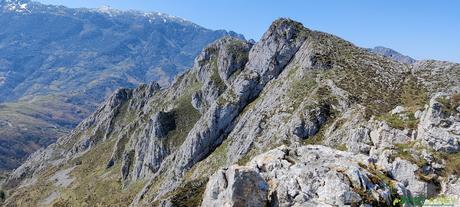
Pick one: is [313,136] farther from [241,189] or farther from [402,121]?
[241,189]

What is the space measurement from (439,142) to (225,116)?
11469 centimetres

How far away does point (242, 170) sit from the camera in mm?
42344

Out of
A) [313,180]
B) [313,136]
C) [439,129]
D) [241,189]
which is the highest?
[439,129]

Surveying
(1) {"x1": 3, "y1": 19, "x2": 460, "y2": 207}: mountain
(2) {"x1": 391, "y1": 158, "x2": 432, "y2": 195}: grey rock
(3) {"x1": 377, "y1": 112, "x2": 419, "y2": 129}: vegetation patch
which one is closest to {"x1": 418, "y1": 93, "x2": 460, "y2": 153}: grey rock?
(1) {"x1": 3, "y1": 19, "x2": 460, "y2": 207}: mountain

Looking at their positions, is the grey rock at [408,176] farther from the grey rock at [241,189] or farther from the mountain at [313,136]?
the grey rock at [241,189]

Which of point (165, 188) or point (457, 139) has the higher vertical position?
point (457, 139)

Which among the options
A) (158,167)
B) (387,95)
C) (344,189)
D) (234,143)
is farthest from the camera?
(158,167)

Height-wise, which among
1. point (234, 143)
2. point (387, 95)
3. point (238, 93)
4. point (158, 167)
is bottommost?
point (158, 167)

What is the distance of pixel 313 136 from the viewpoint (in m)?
117

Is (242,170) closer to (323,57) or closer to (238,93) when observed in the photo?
(323,57)

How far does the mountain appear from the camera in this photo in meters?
42.2

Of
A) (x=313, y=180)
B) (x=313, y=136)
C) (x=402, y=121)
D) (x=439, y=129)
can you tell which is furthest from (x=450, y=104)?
(x=313, y=136)

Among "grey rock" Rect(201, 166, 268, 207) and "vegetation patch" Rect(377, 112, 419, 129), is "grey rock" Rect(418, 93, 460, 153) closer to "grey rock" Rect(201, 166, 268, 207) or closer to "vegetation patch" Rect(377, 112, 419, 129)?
"vegetation patch" Rect(377, 112, 419, 129)

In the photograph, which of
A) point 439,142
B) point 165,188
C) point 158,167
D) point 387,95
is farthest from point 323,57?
point 439,142
